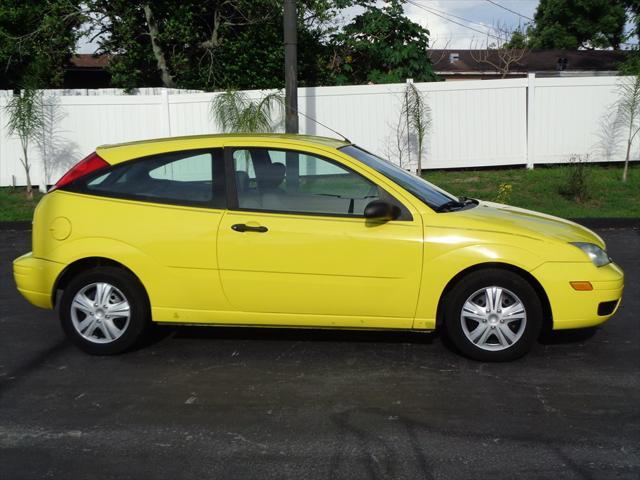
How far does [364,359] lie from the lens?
228 inches

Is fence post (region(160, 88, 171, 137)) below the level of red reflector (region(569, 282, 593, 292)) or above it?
above

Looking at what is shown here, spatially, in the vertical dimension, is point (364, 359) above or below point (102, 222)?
below

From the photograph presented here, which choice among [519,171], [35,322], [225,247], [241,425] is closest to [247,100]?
[519,171]

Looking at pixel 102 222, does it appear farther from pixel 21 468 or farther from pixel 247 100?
pixel 247 100

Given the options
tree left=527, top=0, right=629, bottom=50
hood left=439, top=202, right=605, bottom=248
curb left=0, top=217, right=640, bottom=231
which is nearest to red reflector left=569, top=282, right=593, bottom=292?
hood left=439, top=202, right=605, bottom=248

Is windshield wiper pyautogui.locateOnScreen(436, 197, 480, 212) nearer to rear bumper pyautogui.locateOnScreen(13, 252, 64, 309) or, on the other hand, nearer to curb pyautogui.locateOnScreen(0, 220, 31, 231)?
rear bumper pyautogui.locateOnScreen(13, 252, 64, 309)

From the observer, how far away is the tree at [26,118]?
47.3ft

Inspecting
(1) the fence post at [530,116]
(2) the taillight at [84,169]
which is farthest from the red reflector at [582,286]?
(1) the fence post at [530,116]

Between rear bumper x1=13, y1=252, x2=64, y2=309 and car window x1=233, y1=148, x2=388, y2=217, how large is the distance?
1542 mm

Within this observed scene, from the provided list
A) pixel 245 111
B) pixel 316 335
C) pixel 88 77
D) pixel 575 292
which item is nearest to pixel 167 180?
pixel 316 335

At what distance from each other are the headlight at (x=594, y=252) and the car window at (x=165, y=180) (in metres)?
2.65

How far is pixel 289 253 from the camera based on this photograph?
557 centimetres

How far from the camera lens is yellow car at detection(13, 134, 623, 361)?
552 centimetres

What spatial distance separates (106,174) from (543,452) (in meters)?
3.71
